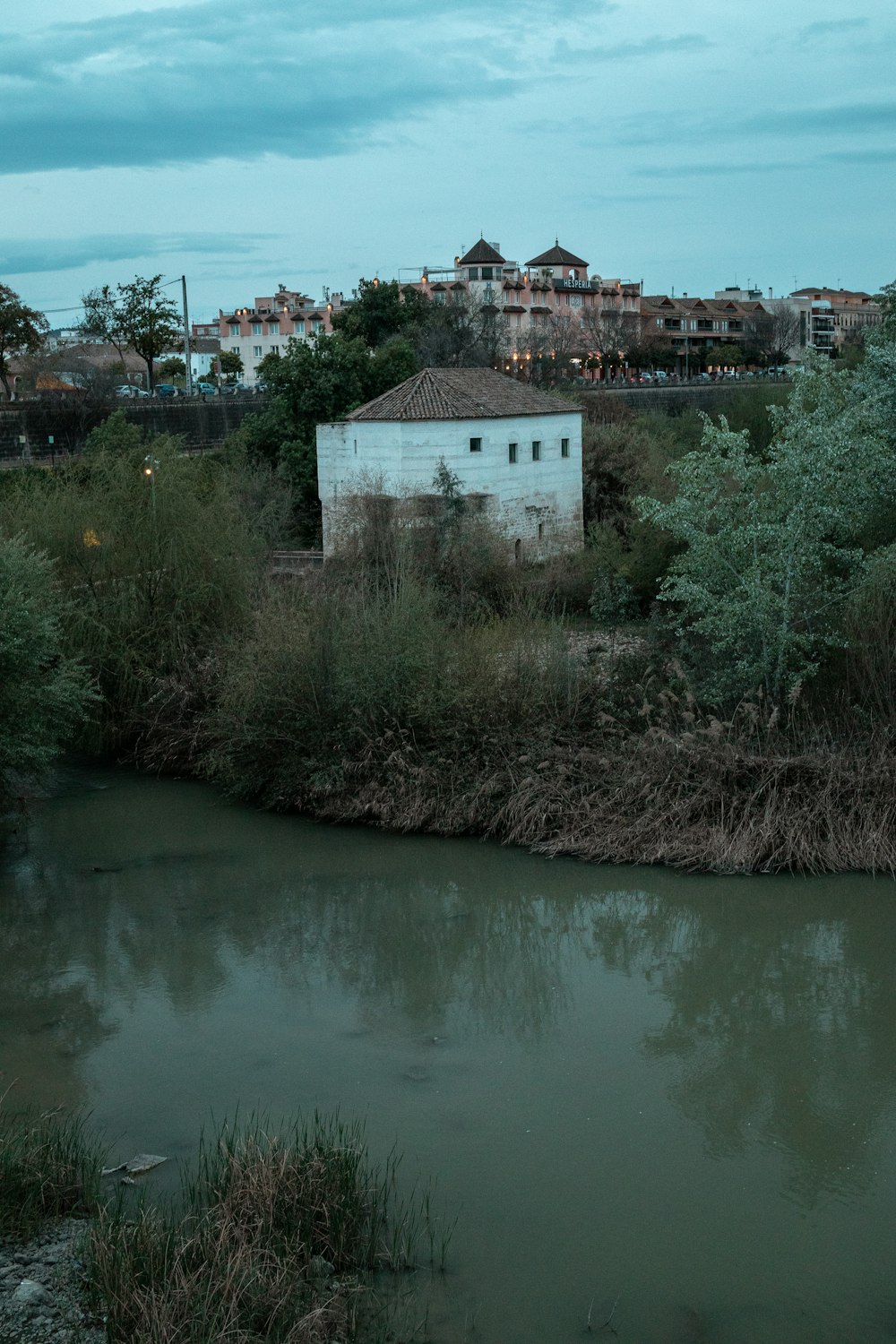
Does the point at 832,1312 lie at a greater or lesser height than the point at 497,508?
lesser

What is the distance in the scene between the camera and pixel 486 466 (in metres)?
30.9

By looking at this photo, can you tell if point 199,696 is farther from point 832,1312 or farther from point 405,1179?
point 832,1312

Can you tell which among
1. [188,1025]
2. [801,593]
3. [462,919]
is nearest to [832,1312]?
[188,1025]

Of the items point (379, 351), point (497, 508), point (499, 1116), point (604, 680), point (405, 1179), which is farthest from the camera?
point (379, 351)

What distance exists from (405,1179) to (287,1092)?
5.11 feet

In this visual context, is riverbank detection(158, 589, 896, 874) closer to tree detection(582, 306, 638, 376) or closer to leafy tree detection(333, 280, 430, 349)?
leafy tree detection(333, 280, 430, 349)

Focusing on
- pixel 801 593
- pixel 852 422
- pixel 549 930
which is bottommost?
pixel 549 930

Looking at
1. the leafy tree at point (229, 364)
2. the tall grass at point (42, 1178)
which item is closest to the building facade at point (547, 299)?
the leafy tree at point (229, 364)

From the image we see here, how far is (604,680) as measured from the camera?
Result: 1734cm

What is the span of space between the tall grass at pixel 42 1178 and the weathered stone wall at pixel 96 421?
32.6m

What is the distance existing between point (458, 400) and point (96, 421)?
50.9ft

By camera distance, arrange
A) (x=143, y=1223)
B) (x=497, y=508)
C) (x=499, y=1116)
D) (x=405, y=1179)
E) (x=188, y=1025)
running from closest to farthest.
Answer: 1. (x=143, y=1223)
2. (x=405, y=1179)
3. (x=499, y=1116)
4. (x=188, y=1025)
5. (x=497, y=508)

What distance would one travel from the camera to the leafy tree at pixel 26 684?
1501 cm

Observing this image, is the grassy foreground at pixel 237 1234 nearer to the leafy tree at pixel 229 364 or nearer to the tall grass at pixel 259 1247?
the tall grass at pixel 259 1247
